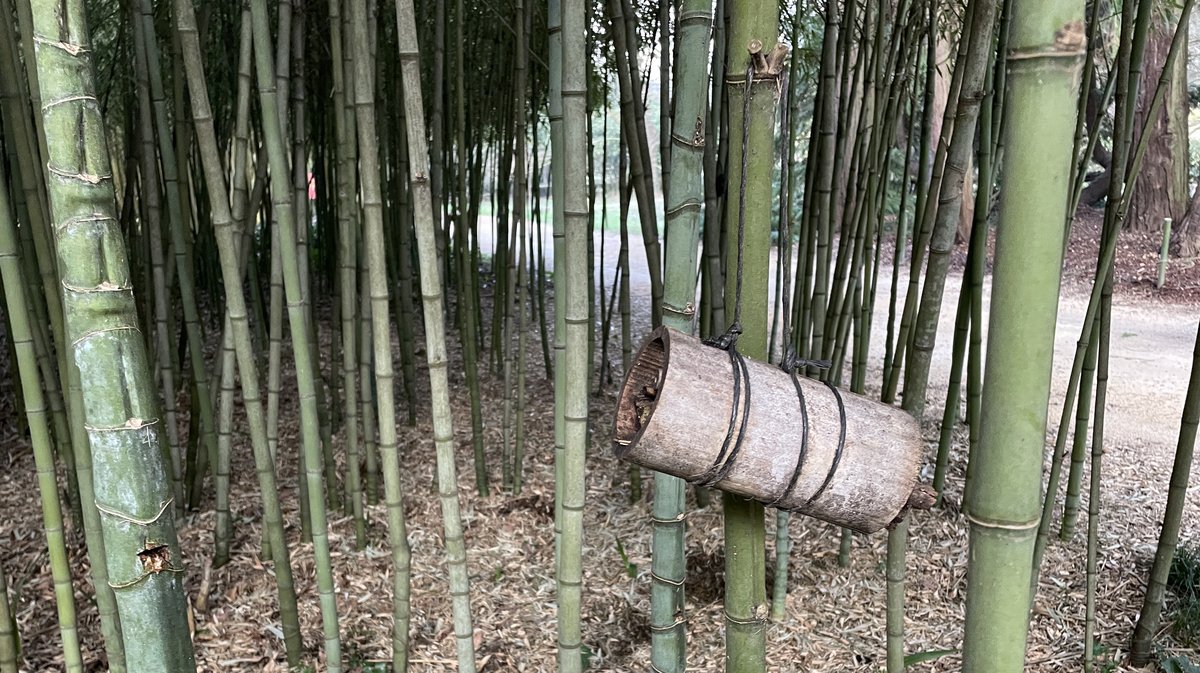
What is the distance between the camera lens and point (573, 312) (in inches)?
39.0

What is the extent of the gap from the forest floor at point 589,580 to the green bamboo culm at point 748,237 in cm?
92

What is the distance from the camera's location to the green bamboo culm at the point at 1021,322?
547 millimetres

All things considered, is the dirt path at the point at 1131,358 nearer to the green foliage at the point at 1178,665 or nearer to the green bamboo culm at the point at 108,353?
the green foliage at the point at 1178,665

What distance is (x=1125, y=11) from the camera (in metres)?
1.44

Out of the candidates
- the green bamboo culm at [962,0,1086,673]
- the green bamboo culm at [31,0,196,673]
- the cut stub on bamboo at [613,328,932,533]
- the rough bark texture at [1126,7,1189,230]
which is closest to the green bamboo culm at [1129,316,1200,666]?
the cut stub on bamboo at [613,328,932,533]

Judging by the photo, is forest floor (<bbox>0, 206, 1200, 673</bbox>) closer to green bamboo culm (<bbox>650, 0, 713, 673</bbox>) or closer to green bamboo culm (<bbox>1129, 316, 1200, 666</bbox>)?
green bamboo culm (<bbox>1129, 316, 1200, 666</bbox>)

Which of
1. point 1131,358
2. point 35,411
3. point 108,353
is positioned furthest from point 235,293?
point 1131,358

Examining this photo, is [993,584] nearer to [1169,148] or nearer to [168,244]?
[168,244]

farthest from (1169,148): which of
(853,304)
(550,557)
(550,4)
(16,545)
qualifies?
(16,545)

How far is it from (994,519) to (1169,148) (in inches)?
305

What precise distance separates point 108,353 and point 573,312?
0.50 metres

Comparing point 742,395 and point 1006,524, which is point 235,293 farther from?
point 1006,524

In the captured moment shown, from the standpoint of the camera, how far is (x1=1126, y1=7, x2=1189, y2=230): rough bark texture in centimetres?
667

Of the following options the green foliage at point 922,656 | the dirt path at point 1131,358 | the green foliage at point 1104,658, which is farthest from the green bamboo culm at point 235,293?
the dirt path at point 1131,358
